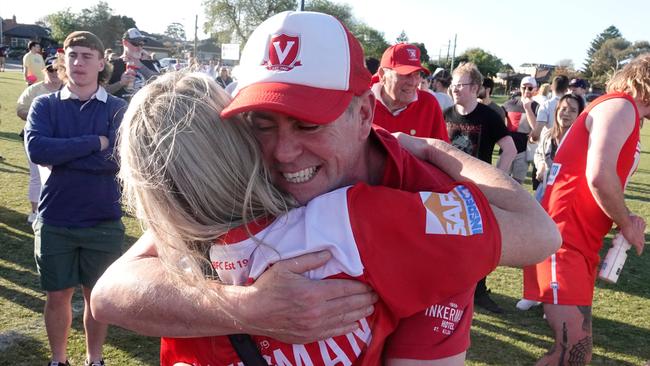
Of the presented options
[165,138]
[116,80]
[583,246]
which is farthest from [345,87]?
[116,80]

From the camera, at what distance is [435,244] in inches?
51.7

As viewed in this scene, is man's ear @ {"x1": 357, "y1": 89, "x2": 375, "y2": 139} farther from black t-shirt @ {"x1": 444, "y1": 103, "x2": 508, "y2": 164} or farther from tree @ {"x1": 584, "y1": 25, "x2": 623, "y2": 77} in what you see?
tree @ {"x1": 584, "y1": 25, "x2": 623, "y2": 77}

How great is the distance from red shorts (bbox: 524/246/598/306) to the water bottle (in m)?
0.26

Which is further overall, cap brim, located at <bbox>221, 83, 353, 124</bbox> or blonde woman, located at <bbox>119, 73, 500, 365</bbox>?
cap brim, located at <bbox>221, 83, 353, 124</bbox>

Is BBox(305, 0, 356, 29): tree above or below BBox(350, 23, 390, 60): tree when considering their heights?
above

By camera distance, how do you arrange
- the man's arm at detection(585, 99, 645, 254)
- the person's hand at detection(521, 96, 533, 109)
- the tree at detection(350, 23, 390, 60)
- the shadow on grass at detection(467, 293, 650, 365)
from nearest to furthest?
the man's arm at detection(585, 99, 645, 254) → the shadow on grass at detection(467, 293, 650, 365) → the person's hand at detection(521, 96, 533, 109) → the tree at detection(350, 23, 390, 60)

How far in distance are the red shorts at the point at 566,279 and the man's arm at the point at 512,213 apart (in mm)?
1524

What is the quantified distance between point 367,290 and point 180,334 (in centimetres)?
52

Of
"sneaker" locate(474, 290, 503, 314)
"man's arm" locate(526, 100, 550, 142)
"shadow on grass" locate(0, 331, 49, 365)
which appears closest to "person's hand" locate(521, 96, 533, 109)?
"man's arm" locate(526, 100, 550, 142)

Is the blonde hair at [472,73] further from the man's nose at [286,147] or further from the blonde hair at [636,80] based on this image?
the man's nose at [286,147]

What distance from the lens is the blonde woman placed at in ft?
4.27

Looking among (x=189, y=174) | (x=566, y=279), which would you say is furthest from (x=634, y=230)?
(x=189, y=174)

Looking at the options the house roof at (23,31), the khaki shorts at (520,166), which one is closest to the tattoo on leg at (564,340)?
the khaki shorts at (520,166)

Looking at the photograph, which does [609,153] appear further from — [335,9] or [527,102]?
[335,9]
